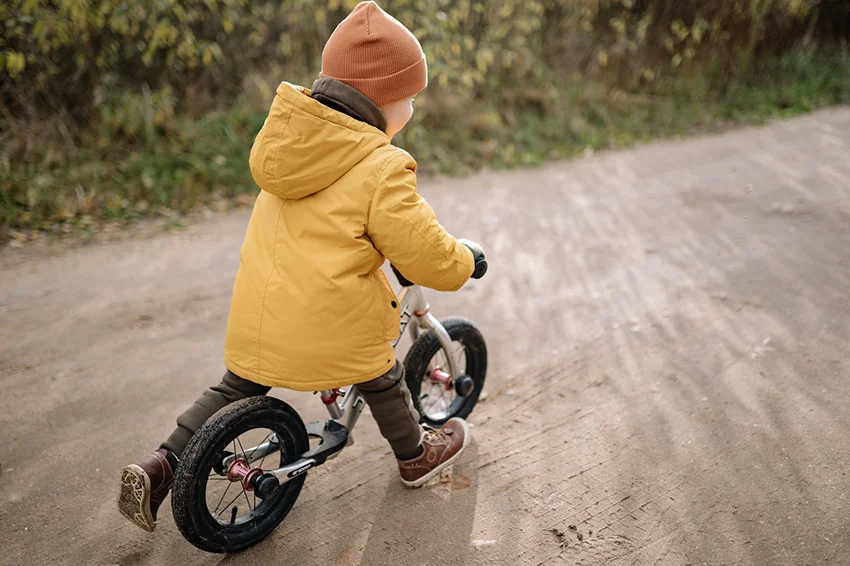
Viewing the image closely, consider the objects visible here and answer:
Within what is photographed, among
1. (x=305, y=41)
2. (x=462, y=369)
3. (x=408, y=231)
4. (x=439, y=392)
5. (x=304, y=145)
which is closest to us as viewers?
(x=304, y=145)

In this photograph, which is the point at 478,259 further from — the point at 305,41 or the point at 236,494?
the point at 305,41

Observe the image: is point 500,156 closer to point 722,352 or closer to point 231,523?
point 722,352

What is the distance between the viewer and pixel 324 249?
2203 millimetres

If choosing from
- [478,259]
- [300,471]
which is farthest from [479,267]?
[300,471]

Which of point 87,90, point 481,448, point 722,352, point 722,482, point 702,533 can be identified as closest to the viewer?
point 702,533

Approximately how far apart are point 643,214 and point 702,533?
361cm

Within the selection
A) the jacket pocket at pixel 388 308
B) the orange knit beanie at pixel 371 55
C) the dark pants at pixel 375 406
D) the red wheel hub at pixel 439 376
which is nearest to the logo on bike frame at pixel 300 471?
the dark pants at pixel 375 406

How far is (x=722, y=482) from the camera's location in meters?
2.62

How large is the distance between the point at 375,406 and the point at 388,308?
15.4 inches

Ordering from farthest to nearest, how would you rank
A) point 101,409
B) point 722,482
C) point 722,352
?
point 722,352
point 101,409
point 722,482

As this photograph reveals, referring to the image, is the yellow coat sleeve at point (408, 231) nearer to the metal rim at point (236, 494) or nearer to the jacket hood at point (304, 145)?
the jacket hood at point (304, 145)

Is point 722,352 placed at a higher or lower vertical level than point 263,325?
lower

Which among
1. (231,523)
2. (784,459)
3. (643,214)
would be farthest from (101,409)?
(643,214)

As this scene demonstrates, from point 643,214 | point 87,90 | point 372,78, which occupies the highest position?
point 372,78
